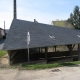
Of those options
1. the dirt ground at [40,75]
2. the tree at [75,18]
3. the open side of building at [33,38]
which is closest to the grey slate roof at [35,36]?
the open side of building at [33,38]

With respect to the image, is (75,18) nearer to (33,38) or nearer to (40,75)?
(33,38)

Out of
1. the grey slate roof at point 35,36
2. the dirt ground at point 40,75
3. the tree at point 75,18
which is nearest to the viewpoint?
the dirt ground at point 40,75

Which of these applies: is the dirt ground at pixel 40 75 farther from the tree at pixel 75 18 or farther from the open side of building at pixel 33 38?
the tree at pixel 75 18

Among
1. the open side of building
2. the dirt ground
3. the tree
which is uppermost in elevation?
the tree

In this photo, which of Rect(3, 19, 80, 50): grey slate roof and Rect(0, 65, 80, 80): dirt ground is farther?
Rect(3, 19, 80, 50): grey slate roof

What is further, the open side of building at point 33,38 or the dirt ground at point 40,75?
the open side of building at point 33,38

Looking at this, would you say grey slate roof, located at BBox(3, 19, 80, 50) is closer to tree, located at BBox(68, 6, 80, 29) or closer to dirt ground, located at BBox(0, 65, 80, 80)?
dirt ground, located at BBox(0, 65, 80, 80)

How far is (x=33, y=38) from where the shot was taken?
54.7 feet

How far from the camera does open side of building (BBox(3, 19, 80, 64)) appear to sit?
15008 millimetres

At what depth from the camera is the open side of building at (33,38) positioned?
15008 mm

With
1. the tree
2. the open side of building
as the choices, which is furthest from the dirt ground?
the tree

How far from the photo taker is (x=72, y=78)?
376 inches

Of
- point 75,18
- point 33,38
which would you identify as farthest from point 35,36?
point 75,18

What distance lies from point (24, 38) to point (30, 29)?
231 centimetres
